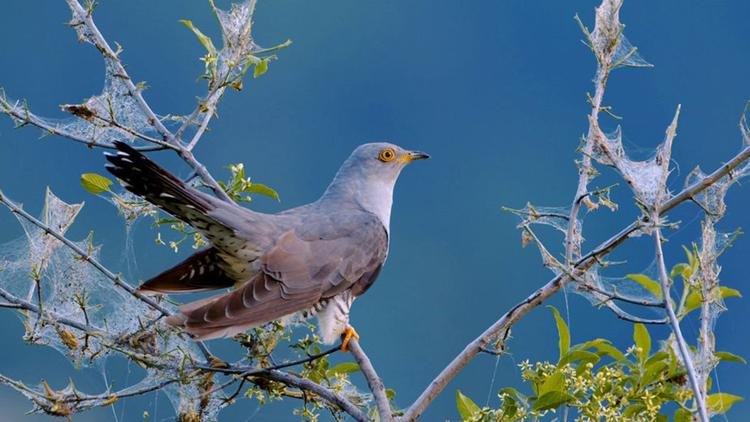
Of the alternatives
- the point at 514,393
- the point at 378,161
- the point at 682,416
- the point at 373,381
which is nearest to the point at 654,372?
the point at 682,416

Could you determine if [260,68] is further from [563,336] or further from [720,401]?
[720,401]

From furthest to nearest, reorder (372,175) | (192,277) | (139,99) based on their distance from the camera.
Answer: (372,175) < (192,277) < (139,99)

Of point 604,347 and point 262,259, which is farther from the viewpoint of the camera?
point 262,259

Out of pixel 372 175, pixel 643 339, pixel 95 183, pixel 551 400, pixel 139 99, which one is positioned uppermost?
pixel 372 175

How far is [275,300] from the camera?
3160mm

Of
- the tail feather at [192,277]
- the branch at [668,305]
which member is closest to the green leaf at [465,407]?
the branch at [668,305]

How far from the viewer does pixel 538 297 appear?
8.54 feet

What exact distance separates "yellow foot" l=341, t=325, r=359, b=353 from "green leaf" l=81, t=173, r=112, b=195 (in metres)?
1.13

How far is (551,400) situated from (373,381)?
0.66 m

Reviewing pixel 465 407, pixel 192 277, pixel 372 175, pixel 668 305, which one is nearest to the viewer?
pixel 668 305

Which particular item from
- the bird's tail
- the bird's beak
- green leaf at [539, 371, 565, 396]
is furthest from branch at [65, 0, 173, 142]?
green leaf at [539, 371, 565, 396]

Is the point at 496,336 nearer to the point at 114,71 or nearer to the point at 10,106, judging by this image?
the point at 114,71

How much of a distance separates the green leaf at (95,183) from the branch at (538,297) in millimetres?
1506

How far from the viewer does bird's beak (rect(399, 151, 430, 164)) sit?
436 cm
